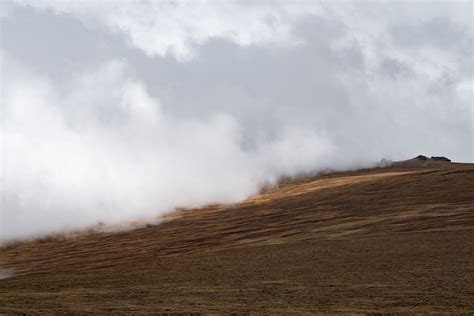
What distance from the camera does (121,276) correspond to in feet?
65.6

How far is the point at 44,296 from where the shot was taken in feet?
53.3

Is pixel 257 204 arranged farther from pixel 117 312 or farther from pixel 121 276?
pixel 117 312

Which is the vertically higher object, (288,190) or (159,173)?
(159,173)

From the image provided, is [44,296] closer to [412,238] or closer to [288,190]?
[412,238]

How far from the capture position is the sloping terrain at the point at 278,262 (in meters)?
14.1

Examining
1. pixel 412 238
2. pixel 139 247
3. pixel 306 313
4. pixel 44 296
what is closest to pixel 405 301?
pixel 306 313

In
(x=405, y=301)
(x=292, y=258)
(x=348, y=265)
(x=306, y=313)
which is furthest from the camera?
(x=292, y=258)

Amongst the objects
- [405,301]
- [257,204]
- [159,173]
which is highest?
[159,173]

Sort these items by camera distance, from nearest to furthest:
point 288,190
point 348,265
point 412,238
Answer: point 348,265 → point 412,238 → point 288,190

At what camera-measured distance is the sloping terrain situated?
555 inches

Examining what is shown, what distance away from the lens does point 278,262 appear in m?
21.3

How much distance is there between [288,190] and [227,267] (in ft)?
131

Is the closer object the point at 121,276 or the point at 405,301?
the point at 405,301

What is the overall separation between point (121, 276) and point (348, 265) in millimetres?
7968
